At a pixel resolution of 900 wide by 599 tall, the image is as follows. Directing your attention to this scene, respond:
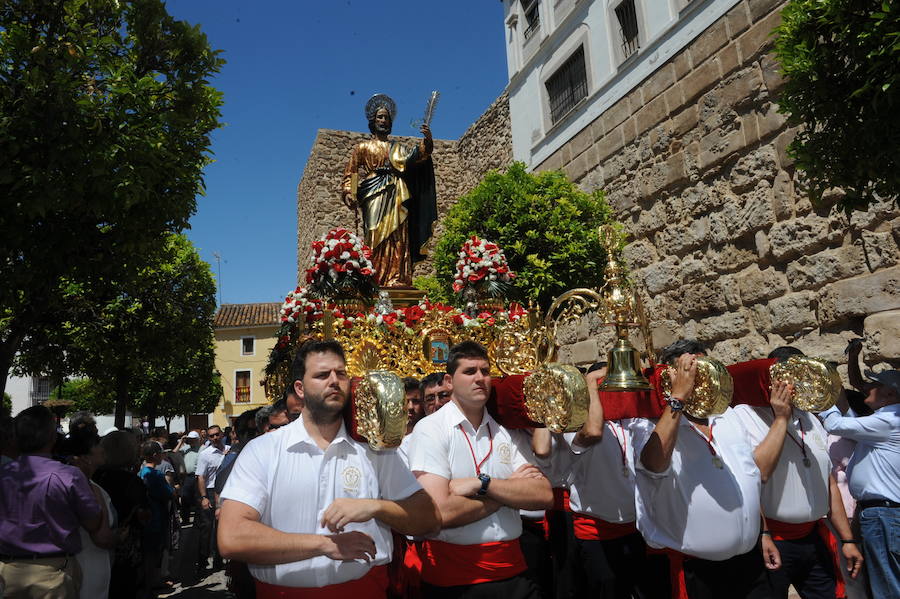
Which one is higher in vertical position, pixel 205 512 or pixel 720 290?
pixel 720 290

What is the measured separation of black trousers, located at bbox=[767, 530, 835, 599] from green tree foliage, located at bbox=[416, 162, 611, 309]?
5.24 meters

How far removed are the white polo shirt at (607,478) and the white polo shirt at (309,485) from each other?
172 cm

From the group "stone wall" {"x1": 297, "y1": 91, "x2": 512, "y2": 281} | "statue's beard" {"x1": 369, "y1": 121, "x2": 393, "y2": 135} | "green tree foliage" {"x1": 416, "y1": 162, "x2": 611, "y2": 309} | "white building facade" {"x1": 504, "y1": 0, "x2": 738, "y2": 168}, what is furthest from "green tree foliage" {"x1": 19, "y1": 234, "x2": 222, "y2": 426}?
"white building facade" {"x1": 504, "y1": 0, "x2": 738, "y2": 168}

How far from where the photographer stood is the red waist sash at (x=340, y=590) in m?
2.20

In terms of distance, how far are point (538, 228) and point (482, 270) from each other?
3.36m

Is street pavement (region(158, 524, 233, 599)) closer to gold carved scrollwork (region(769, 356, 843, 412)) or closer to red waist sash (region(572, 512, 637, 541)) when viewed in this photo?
red waist sash (region(572, 512, 637, 541))

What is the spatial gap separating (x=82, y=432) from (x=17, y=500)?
1469 mm

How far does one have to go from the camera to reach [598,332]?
11.1 m

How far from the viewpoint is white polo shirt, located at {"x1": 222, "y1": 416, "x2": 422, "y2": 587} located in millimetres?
2195

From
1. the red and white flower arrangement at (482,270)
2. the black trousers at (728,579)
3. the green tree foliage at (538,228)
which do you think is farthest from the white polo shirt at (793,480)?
the green tree foliage at (538,228)

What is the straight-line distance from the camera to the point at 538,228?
889 cm

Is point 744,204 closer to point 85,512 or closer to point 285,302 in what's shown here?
point 285,302

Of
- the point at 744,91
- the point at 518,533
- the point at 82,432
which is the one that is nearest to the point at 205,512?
the point at 82,432

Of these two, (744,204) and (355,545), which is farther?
(744,204)
